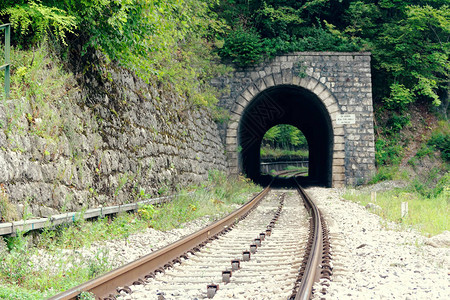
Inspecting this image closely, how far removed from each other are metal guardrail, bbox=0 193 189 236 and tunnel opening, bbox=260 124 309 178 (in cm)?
3427

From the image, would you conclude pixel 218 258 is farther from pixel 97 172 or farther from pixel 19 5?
pixel 19 5

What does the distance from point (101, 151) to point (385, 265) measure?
4.80m

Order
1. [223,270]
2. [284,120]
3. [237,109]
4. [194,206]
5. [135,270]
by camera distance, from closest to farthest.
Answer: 1. [135,270]
2. [223,270]
3. [194,206]
4. [237,109]
5. [284,120]

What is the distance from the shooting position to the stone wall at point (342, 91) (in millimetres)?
18438

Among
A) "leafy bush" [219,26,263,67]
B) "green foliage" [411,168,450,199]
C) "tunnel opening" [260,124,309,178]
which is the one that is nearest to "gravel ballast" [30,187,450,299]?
"green foliage" [411,168,450,199]

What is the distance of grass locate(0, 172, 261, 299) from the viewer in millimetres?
3898

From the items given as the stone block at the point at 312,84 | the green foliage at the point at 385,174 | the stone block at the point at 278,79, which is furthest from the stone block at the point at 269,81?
the green foliage at the point at 385,174

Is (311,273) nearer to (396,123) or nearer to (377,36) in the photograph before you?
(396,123)

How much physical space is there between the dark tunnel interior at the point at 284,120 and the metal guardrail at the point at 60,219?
1216 cm

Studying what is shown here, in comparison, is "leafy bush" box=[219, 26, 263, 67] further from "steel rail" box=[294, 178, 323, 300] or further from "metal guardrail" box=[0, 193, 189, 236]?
"steel rail" box=[294, 178, 323, 300]

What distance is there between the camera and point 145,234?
6980 mm

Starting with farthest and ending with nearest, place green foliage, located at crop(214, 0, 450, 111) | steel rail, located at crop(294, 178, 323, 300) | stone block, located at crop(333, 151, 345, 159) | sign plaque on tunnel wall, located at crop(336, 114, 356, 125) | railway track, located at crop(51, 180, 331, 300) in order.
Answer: green foliage, located at crop(214, 0, 450, 111)
stone block, located at crop(333, 151, 345, 159)
sign plaque on tunnel wall, located at crop(336, 114, 356, 125)
railway track, located at crop(51, 180, 331, 300)
steel rail, located at crop(294, 178, 323, 300)

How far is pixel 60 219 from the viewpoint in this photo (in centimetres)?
544

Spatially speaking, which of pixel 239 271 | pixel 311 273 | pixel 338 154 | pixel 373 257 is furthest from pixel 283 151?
pixel 311 273
